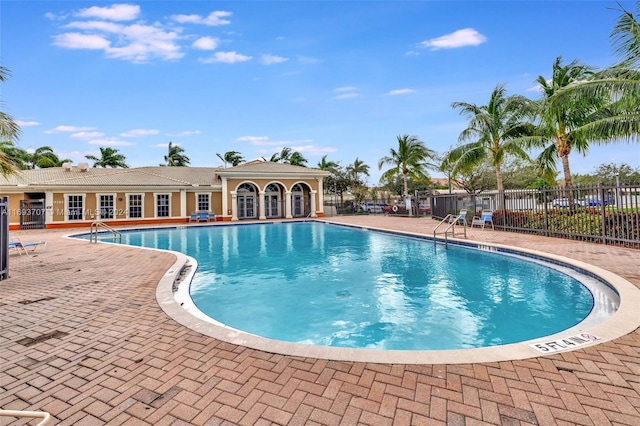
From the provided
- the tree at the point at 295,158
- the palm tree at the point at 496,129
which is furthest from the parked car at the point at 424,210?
the tree at the point at 295,158

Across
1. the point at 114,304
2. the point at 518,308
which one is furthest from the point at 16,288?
the point at 518,308

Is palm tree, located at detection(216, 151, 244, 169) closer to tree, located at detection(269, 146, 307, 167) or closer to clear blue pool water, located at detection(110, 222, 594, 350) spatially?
tree, located at detection(269, 146, 307, 167)

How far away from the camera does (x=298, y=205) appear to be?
29984 mm

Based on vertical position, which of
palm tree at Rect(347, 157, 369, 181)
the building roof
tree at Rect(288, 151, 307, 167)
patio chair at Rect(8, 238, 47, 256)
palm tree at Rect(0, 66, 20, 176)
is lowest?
patio chair at Rect(8, 238, 47, 256)

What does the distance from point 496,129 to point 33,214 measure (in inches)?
1226

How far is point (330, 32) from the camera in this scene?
15.2 metres

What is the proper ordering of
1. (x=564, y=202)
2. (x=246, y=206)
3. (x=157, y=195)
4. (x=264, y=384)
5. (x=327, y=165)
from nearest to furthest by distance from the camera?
1. (x=264, y=384)
2. (x=564, y=202)
3. (x=157, y=195)
4. (x=246, y=206)
5. (x=327, y=165)

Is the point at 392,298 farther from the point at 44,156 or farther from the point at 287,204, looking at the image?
the point at 44,156

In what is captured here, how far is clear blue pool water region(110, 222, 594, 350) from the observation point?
16.0 ft

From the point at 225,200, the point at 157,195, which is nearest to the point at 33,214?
the point at 157,195

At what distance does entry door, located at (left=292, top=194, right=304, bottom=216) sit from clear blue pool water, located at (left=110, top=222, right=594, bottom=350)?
18287mm

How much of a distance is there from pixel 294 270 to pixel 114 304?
4.85m

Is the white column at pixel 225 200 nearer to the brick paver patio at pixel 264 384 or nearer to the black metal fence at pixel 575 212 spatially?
the black metal fence at pixel 575 212

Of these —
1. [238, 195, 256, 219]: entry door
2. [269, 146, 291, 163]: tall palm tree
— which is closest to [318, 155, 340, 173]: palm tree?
[269, 146, 291, 163]: tall palm tree
